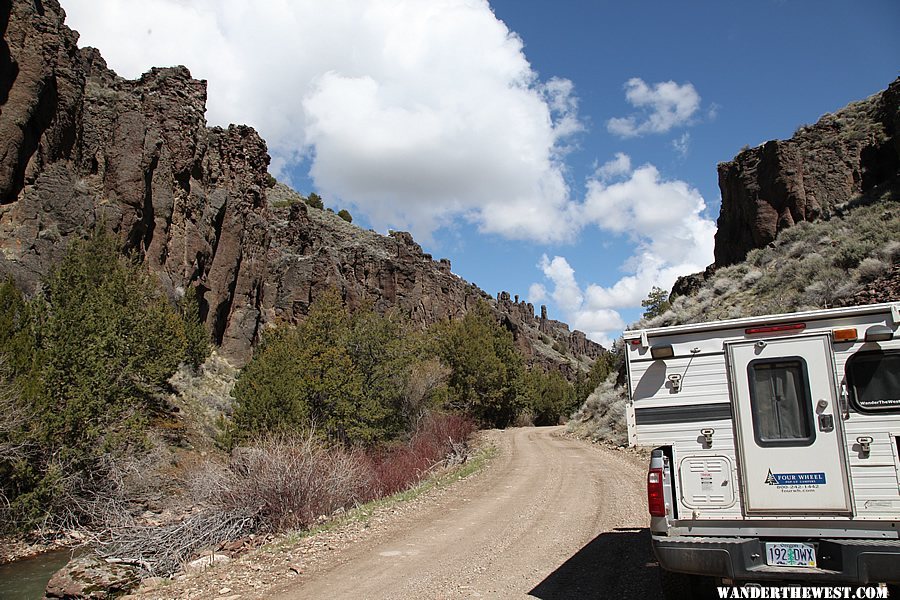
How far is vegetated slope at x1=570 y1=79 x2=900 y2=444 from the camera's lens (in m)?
22.0

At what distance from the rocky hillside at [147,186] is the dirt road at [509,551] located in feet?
87.7

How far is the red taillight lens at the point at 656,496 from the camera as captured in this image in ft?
17.3

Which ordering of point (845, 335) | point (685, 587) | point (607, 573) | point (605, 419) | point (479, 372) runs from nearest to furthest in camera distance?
point (845, 335)
point (685, 587)
point (607, 573)
point (605, 419)
point (479, 372)

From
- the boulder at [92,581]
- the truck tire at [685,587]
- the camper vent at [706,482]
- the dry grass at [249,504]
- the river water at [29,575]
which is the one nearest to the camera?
the camper vent at [706,482]

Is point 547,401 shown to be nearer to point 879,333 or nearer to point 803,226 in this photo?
point 803,226

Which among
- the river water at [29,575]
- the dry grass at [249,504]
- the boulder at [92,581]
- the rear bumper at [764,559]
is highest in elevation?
the rear bumper at [764,559]

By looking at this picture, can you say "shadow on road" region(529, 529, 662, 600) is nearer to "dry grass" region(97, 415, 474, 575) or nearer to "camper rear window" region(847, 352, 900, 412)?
"camper rear window" region(847, 352, 900, 412)

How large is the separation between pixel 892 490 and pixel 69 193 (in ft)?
126

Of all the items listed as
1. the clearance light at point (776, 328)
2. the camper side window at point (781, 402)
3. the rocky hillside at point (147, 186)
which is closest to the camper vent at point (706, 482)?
the camper side window at point (781, 402)

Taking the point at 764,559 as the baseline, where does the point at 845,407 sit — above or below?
above

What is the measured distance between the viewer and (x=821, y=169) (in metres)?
33.9

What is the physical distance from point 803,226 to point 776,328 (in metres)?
32.2

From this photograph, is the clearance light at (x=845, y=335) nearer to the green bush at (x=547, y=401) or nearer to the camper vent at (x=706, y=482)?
the camper vent at (x=706, y=482)

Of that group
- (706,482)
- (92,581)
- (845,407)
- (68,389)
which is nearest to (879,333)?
(845,407)
